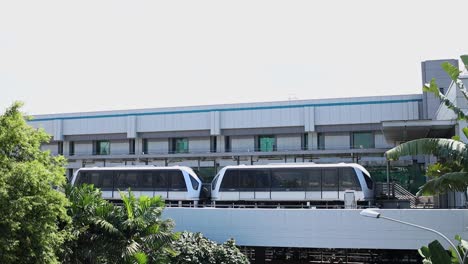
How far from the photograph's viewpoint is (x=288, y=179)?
82.7 ft

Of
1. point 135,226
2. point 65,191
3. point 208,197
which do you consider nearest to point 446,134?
point 208,197

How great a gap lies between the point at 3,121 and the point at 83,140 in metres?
32.8

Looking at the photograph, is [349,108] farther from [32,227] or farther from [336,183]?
[32,227]

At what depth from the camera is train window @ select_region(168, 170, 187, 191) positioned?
2670cm

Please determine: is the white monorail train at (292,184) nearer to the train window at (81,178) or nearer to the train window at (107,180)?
the train window at (107,180)

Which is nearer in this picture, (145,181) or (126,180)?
(145,181)

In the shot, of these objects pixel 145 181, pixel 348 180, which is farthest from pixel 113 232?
pixel 348 180

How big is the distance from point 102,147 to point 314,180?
81.4ft

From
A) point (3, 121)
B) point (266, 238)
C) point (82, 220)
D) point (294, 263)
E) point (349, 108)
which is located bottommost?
point (294, 263)

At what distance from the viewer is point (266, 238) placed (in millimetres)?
20328

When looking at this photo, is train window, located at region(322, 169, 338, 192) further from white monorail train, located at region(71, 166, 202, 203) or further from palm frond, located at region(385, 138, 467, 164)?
palm frond, located at region(385, 138, 467, 164)

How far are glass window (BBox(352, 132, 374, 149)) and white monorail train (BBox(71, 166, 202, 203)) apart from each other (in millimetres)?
14647

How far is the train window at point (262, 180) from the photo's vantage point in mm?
25469

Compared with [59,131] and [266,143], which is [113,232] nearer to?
[266,143]
